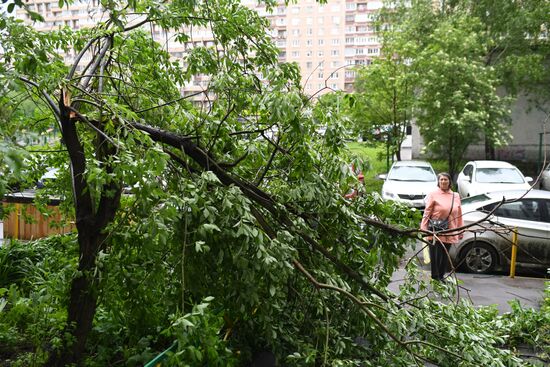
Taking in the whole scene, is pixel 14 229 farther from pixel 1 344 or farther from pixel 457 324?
pixel 457 324

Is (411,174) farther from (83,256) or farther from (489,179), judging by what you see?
(83,256)

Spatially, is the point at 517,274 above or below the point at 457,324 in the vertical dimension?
below

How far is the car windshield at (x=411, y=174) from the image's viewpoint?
1710cm

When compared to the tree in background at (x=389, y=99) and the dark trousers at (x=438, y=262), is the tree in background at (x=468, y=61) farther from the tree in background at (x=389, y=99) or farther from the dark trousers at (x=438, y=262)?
the dark trousers at (x=438, y=262)

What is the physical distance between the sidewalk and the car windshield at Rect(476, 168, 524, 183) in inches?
285

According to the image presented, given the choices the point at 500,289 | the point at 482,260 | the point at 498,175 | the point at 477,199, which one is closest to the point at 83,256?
the point at 500,289

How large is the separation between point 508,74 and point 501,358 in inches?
864

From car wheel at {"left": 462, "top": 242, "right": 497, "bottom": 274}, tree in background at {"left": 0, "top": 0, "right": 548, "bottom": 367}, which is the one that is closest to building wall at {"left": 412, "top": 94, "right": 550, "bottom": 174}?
car wheel at {"left": 462, "top": 242, "right": 497, "bottom": 274}

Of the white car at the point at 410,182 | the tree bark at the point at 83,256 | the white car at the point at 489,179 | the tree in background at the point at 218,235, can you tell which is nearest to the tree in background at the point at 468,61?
the white car at the point at 489,179

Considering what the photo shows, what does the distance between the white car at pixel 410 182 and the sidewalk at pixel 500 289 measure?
5.50 metres

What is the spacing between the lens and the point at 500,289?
29.4 ft

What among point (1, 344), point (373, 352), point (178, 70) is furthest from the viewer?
point (178, 70)

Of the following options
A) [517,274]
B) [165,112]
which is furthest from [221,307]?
[517,274]

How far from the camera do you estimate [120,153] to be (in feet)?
10.4
